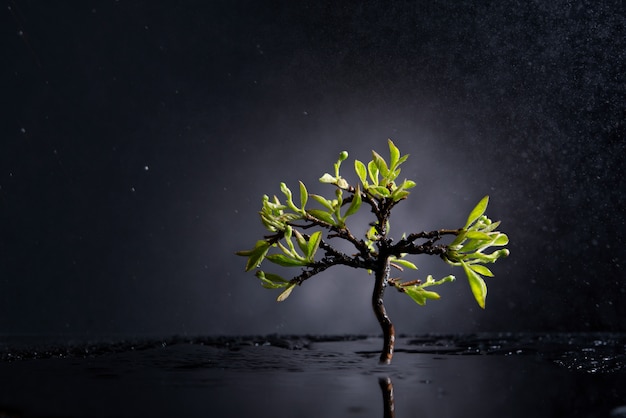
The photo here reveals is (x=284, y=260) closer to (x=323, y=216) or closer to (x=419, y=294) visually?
(x=323, y=216)

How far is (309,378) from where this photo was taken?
0.77 metres

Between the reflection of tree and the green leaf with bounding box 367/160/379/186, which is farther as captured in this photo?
the green leaf with bounding box 367/160/379/186

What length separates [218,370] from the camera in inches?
33.3

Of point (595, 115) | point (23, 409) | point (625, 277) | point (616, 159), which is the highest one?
Result: point (595, 115)

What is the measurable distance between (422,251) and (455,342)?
1.82 ft

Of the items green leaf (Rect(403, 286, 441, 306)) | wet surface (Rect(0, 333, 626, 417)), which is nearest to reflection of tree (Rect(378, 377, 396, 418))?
wet surface (Rect(0, 333, 626, 417))

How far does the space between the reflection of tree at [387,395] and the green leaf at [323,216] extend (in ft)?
0.65

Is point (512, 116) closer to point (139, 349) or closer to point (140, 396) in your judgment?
point (139, 349)

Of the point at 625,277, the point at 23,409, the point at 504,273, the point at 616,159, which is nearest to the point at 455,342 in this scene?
the point at 504,273

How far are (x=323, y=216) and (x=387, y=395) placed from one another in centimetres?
22

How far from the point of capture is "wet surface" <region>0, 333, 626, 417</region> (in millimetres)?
598

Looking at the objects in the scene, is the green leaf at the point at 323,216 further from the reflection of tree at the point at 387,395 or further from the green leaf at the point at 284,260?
the reflection of tree at the point at 387,395

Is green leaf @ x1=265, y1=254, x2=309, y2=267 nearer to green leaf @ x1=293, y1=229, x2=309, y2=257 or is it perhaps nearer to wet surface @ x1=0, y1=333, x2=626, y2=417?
green leaf @ x1=293, y1=229, x2=309, y2=257

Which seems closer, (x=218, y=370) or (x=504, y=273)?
(x=218, y=370)
